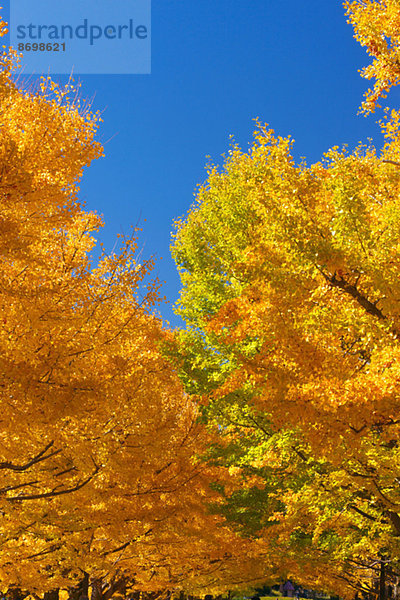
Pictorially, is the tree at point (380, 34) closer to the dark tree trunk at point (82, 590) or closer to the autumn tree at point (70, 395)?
the autumn tree at point (70, 395)

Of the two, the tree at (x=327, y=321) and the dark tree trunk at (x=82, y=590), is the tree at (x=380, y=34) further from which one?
the dark tree trunk at (x=82, y=590)

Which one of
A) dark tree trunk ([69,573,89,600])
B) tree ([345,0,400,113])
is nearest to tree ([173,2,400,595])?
tree ([345,0,400,113])

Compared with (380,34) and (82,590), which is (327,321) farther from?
(82,590)

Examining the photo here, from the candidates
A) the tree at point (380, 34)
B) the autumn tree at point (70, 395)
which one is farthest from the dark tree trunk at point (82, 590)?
the tree at point (380, 34)

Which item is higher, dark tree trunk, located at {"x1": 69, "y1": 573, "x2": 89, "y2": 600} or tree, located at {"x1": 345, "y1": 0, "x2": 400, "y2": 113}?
tree, located at {"x1": 345, "y1": 0, "x2": 400, "y2": 113}

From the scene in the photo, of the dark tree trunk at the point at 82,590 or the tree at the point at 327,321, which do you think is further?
the dark tree trunk at the point at 82,590

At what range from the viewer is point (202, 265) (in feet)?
48.3

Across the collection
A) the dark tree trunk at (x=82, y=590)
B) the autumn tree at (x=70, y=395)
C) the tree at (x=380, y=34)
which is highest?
the tree at (x=380, y=34)

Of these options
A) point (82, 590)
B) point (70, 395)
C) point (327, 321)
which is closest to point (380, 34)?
point (327, 321)

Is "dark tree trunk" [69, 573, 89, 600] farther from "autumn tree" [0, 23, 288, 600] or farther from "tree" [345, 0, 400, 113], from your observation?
"tree" [345, 0, 400, 113]

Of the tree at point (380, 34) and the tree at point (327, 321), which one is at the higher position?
the tree at point (380, 34)

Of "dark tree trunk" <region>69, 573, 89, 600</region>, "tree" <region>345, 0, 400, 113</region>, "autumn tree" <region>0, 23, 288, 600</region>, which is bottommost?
"dark tree trunk" <region>69, 573, 89, 600</region>

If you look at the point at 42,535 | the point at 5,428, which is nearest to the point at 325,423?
the point at 5,428

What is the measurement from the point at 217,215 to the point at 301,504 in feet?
24.4
